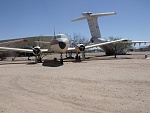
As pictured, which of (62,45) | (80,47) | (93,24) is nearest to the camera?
(62,45)

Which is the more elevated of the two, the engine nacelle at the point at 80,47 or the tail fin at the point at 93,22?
the tail fin at the point at 93,22

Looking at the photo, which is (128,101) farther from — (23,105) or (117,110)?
(23,105)

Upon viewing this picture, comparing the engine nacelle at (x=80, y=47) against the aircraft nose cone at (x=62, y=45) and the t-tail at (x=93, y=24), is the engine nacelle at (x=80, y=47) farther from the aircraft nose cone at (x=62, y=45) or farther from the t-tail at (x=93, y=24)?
the t-tail at (x=93, y=24)

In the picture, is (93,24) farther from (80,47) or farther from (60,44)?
(60,44)

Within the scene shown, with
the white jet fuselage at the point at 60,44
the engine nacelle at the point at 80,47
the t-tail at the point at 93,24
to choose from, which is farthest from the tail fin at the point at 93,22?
the white jet fuselage at the point at 60,44

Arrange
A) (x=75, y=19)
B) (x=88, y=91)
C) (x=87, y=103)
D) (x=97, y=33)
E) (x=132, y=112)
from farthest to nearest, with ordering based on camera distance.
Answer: (x=97, y=33) → (x=75, y=19) → (x=88, y=91) → (x=87, y=103) → (x=132, y=112)

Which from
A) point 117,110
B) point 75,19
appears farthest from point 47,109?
point 75,19

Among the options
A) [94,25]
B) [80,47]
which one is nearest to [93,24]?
[94,25]

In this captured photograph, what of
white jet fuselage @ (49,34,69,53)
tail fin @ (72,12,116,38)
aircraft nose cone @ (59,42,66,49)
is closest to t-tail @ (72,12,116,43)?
tail fin @ (72,12,116,38)

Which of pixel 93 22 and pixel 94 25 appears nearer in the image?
pixel 93 22

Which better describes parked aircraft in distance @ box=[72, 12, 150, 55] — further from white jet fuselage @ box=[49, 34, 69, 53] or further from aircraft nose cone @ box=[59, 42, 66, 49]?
aircraft nose cone @ box=[59, 42, 66, 49]

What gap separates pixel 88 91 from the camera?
7965mm

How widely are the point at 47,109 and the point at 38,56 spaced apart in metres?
20.5

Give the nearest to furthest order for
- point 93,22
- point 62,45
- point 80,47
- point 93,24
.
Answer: point 62,45 → point 80,47 → point 93,22 → point 93,24
